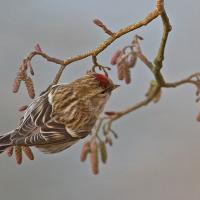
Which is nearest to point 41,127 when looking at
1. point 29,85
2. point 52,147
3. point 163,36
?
point 52,147

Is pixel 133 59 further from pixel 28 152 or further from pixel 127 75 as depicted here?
pixel 28 152

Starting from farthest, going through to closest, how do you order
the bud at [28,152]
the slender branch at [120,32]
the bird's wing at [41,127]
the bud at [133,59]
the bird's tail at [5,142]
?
the bird's wing at [41,127]
the bird's tail at [5,142]
the bud at [28,152]
the slender branch at [120,32]
the bud at [133,59]

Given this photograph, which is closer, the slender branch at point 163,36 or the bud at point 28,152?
the slender branch at point 163,36

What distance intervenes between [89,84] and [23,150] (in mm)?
635

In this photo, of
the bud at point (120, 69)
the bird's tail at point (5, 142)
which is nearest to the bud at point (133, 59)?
the bud at point (120, 69)

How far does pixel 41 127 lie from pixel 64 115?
14cm

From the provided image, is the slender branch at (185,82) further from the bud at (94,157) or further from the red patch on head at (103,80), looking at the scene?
the red patch on head at (103,80)

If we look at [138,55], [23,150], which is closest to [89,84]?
[23,150]

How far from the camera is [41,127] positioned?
2.03 meters

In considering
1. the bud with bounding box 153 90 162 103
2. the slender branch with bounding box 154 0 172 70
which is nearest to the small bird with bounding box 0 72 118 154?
the slender branch with bounding box 154 0 172 70

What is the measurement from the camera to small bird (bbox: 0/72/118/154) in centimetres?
199

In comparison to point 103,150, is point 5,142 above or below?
above

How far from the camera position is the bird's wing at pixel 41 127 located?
196 cm

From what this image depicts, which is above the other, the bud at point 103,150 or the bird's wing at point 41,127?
the bird's wing at point 41,127
